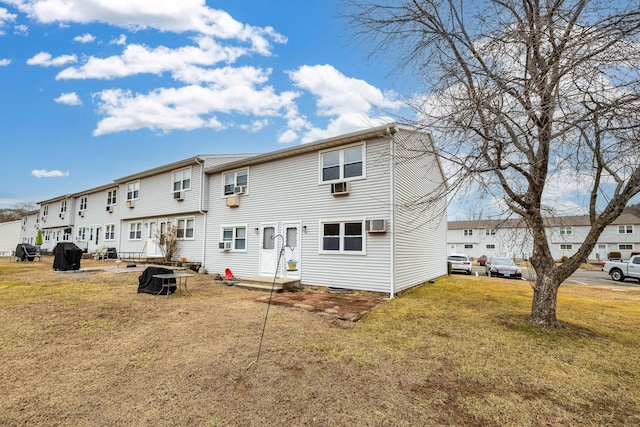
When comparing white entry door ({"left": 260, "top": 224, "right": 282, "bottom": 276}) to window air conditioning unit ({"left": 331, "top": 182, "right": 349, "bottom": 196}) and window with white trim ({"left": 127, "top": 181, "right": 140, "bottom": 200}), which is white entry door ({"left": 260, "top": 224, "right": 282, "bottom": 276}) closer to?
window air conditioning unit ({"left": 331, "top": 182, "right": 349, "bottom": 196})

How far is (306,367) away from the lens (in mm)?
4148

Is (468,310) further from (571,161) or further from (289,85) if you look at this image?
(289,85)

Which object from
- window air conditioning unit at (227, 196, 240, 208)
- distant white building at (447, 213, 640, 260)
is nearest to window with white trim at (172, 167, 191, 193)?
window air conditioning unit at (227, 196, 240, 208)

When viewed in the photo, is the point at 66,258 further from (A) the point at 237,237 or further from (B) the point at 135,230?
(A) the point at 237,237

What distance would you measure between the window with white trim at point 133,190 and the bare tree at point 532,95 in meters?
18.2

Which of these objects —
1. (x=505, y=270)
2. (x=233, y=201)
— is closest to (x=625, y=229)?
(x=505, y=270)

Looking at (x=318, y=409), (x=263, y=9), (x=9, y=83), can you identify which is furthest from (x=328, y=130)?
(x=9, y=83)

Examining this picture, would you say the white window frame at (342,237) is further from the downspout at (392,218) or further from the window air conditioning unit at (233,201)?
the window air conditioning unit at (233,201)

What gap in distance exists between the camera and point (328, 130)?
1142cm

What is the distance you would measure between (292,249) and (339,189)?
10.1 ft

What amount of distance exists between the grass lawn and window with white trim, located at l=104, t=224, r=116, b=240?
50.2 ft

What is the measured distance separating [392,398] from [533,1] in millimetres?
7752

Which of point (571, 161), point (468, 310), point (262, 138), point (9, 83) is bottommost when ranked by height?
point (468, 310)

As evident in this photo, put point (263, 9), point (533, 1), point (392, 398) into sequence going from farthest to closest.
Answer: point (263, 9) → point (533, 1) → point (392, 398)
